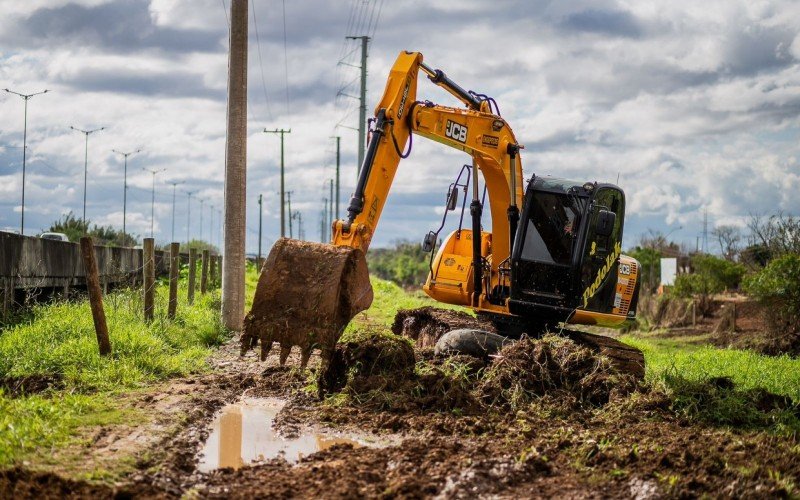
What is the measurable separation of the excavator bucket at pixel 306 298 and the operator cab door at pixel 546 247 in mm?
4239

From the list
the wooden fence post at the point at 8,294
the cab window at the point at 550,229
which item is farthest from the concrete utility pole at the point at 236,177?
the cab window at the point at 550,229

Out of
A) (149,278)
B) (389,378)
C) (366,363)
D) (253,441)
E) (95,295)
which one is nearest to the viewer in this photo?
(253,441)

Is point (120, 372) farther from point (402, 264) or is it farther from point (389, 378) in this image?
point (402, 264)

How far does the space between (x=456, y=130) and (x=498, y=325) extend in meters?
3.33

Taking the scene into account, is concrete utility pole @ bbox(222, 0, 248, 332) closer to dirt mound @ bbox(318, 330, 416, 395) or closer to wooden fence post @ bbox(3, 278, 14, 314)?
wooden fence post @ bbox(3, 278, 14, 314)

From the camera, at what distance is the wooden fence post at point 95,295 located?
11453mm

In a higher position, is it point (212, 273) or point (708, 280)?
point (708, 280)

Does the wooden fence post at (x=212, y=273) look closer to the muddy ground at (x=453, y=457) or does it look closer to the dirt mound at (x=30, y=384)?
the dirt mound at (x=30, y=384)

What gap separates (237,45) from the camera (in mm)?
16922

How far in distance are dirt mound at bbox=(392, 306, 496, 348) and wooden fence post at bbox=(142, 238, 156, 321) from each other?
14.3 ft

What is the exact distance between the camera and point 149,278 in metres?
14.9

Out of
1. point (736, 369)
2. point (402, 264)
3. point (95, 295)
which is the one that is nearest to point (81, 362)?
point (95, 295)

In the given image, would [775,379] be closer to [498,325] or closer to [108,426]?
[498,325]

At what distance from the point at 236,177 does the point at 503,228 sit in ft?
17.3
